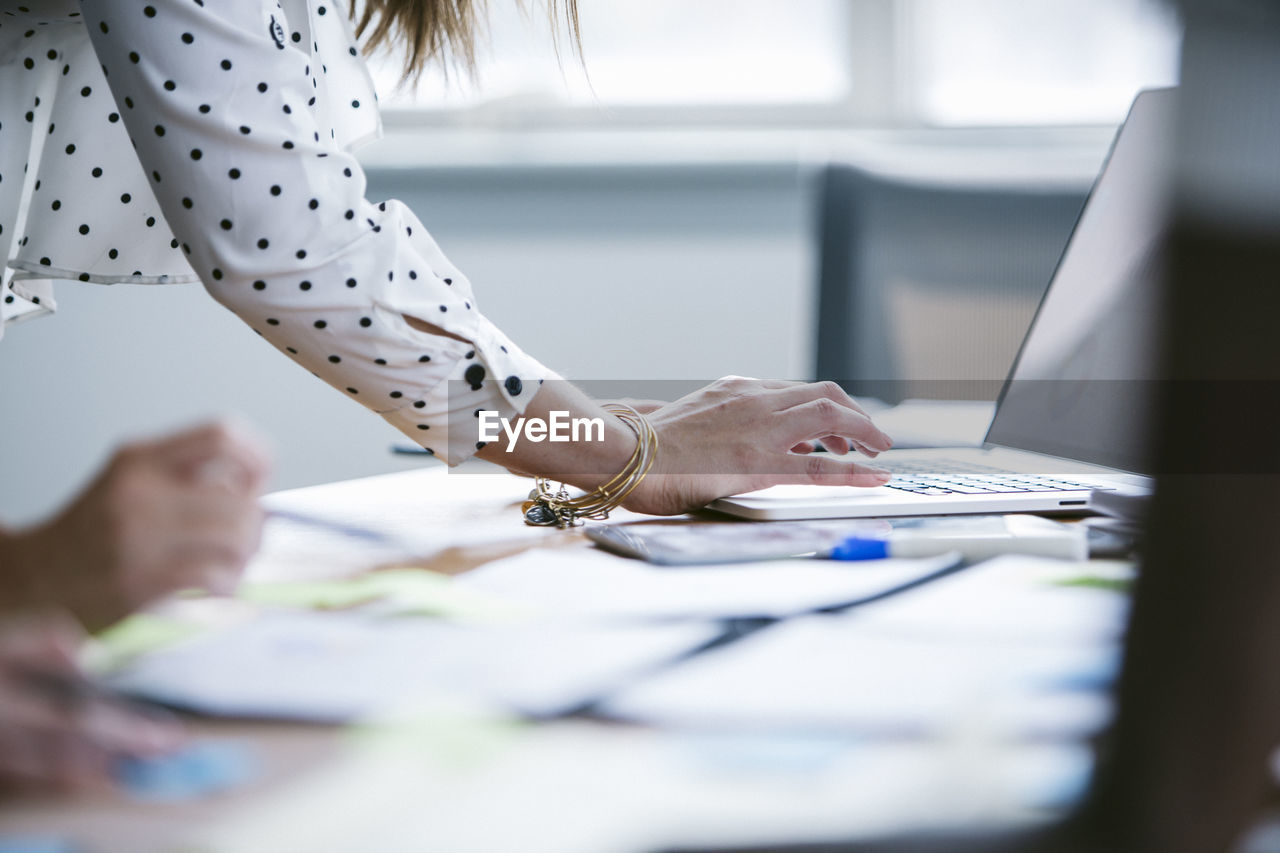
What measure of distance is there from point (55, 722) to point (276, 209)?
393mm

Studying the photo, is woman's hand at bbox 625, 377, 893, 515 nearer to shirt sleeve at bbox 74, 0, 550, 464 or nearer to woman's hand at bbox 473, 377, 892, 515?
woman's hand at bbox 473, 377, 892, 515

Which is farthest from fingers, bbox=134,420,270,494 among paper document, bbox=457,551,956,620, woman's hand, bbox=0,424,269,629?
paper document, bbox=457,551,956,620

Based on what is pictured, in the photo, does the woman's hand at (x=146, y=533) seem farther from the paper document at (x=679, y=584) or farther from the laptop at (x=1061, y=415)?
the laptop at (x=1061, y=415)

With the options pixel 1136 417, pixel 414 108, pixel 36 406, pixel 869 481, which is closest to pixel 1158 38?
pixel 1136 417

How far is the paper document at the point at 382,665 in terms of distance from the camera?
29cm

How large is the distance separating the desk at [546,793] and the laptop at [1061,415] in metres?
0.38

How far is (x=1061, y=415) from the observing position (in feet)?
2.63

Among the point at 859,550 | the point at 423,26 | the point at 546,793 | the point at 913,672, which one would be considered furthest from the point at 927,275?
the point at 546,793

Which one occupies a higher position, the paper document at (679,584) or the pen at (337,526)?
the paper document at (679,584)

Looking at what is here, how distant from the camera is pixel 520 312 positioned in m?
2.11

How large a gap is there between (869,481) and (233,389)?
1790mm

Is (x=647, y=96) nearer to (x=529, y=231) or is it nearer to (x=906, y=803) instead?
(x=529, y=231)

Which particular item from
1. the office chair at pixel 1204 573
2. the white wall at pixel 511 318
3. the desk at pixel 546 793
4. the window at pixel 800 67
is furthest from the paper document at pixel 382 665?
the window at pixel 800 67

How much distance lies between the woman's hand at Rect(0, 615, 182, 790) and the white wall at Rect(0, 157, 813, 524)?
71.4 inches
